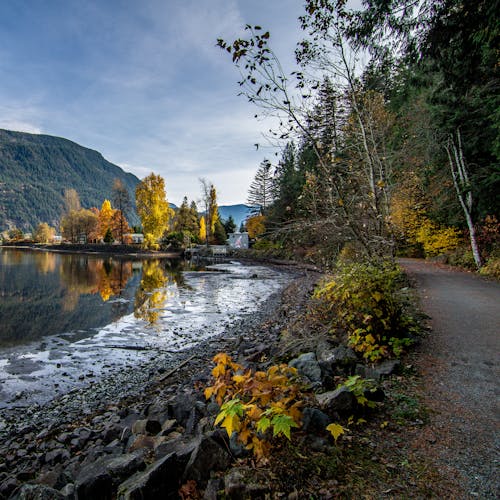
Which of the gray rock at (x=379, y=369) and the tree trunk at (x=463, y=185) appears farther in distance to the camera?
the tree trunk at (x=463, y=185)

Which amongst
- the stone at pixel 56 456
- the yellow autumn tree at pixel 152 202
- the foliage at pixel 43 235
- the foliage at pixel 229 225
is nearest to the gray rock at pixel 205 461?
the stone at pixel 56 456

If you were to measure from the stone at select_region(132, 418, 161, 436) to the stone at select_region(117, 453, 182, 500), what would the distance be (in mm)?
1403

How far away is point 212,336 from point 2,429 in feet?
17.6

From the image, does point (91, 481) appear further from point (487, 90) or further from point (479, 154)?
point (479, 154)

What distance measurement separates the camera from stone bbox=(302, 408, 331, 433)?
275cm

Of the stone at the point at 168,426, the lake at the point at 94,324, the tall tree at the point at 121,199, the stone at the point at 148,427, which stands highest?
the tall tree at the point at 121,199

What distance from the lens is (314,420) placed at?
279 centimetres

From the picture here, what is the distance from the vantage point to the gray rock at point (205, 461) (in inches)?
96.5

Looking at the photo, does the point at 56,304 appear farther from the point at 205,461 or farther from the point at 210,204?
the point at 210,204

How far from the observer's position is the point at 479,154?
14.7 m

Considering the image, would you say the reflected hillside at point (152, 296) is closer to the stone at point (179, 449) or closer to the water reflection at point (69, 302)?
the water reflection at point (69, 302)

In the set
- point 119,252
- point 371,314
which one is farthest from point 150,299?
point 119,252

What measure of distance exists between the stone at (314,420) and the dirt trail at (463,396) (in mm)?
711

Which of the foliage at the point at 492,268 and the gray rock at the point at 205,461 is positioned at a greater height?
the foliage at the point at 492,268
